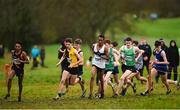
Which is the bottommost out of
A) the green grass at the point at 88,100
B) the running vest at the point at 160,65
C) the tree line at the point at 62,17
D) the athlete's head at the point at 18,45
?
the green grass at the point at 88,100

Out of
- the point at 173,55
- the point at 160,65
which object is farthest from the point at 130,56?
the point at 173,55

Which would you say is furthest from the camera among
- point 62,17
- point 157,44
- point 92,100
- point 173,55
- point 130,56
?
point 62,17

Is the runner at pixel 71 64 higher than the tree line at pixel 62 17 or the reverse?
the reverse

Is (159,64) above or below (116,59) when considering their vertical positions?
below

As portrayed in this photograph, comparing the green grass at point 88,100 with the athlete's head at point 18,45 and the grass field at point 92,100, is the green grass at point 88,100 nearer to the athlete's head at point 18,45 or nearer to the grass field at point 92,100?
the grass field at point 92,100

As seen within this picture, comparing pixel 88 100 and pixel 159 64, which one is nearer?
pixel 88 100

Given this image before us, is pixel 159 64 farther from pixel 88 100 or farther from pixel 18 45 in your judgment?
pixel 18 45

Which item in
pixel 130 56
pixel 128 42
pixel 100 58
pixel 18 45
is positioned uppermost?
pixel 128 42

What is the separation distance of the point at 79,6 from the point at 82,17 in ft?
4.29

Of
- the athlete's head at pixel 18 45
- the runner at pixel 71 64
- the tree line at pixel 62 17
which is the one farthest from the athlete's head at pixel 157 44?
the tree line at pixel 62 17

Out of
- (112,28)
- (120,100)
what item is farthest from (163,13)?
(120,100)

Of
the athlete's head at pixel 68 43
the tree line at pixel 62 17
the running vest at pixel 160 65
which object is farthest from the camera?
the tree line at pixel 62 17

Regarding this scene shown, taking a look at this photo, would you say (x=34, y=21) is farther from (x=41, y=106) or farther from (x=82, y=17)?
(x=41, y=106)

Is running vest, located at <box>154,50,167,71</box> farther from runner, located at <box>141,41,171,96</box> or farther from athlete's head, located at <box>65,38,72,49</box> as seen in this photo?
athlete's head, located at <box>65,38,72,49</box>
